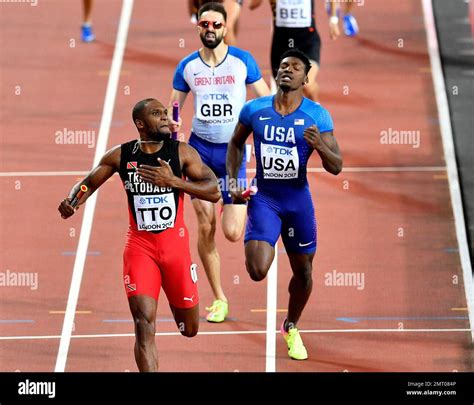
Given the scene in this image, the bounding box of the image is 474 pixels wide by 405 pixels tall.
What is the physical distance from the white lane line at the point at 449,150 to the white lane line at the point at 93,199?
3.91 meters

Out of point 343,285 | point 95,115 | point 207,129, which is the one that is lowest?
point 343,285

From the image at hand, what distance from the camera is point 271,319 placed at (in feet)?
51.5

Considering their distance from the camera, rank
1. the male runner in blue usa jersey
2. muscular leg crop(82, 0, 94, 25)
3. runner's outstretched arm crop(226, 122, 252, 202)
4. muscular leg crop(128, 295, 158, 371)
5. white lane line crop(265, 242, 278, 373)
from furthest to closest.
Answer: muscular leg crop(82, 0, 94, 25) < white lane line crop(265, 242, 278, 373) < runner's outstretched arm crop(226, 122, 252, 202) < the male runner in blue usa jersey < muscular leg crop(128, 295, 158, 371)

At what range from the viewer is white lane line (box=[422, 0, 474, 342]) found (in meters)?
16.4

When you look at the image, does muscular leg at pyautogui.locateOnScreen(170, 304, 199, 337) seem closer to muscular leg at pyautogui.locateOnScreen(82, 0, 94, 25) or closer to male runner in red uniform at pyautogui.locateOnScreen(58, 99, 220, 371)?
male runner in red uniform at pyautogui.locateOnScreen(58, 99, 220, 371)

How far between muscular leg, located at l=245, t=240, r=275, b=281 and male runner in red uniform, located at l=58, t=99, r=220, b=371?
2.75 ft

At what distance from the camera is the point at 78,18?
23.5 meters

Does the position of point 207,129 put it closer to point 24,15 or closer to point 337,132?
point 337,132

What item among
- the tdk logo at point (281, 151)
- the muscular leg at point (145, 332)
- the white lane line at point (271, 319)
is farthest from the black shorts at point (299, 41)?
the muscular leg at point (145, 332)

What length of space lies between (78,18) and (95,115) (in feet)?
11.5

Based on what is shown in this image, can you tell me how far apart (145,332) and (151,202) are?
3.41ft

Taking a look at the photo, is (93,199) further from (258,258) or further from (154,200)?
(154,200)

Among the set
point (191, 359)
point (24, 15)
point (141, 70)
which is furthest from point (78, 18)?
point (191, 359)

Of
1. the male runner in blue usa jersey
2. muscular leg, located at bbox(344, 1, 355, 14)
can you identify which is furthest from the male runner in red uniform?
muscular leg, located at bbox(344, 1, 355, 14)
